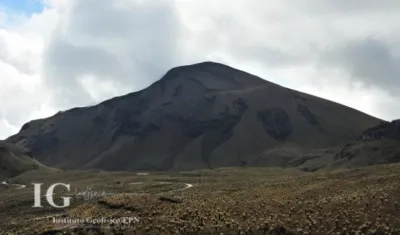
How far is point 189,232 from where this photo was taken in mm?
36656

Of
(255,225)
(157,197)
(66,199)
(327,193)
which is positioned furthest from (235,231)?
(66,199)

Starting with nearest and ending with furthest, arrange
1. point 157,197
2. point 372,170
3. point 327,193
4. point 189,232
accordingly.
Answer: point 189,232, point 157,197, point 327,193, point 372,170

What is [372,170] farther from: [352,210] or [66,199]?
[66,199]

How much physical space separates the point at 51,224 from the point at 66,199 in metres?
Answer: 43.5

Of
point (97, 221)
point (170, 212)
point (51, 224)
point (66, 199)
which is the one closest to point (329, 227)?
point (170, 212)

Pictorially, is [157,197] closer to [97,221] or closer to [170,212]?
[170,212]

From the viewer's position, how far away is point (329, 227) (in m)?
37.0

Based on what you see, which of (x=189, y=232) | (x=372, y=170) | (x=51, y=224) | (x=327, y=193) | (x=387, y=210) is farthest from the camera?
(x=372, y=170)

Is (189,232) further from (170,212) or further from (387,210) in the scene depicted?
(387,210)

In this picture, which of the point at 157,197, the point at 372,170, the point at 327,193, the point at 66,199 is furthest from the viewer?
the point at 66,199

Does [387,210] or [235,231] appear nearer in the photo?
[235,231]

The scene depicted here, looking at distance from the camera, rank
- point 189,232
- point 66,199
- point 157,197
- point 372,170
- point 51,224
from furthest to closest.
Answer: point 66,199
point 372,170
point 157,197
point 51,224
point 189,232

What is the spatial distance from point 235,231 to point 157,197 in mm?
13489

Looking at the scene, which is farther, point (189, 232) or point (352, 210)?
point (352, 210)
